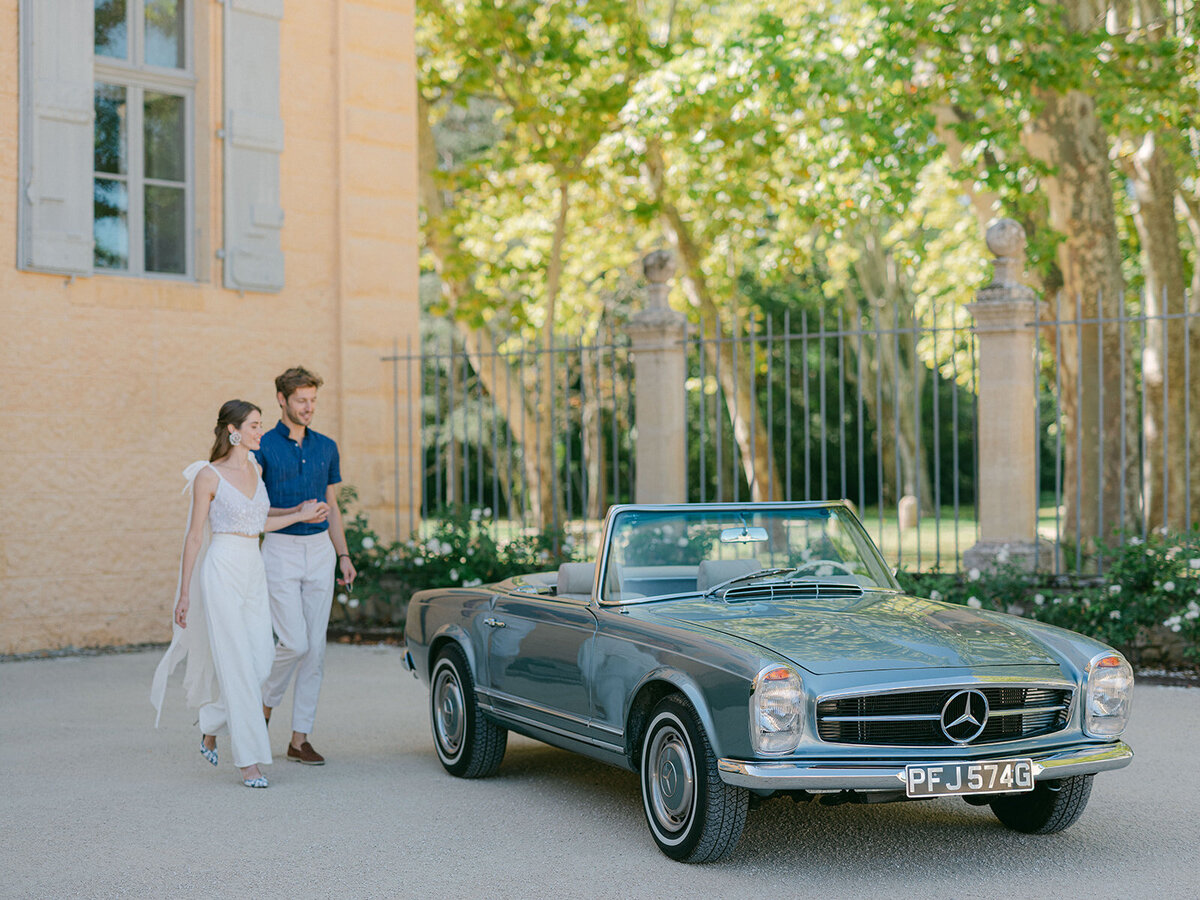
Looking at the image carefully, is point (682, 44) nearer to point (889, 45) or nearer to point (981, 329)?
point (889, 45)

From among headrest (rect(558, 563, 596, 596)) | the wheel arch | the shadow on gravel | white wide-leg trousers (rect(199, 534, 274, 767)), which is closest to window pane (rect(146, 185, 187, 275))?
white wide-leg trousers (rect(199, 534, 274, 767))

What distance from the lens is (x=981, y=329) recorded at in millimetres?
10648

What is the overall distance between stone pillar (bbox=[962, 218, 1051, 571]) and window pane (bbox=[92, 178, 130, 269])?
22.6ft

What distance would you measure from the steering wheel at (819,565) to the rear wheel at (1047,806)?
115cm

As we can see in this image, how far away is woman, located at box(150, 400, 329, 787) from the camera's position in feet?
21.4

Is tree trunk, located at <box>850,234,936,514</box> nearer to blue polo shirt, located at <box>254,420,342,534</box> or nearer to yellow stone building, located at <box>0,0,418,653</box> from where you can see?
yellow stone building, located at <box>0,0,418,653</box>

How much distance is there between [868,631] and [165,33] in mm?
9377

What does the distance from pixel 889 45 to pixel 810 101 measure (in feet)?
12.6

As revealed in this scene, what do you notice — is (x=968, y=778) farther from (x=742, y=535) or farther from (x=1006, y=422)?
(x=1006, y=422)

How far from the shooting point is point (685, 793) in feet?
16.4

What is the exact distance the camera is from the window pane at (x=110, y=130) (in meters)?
11.7

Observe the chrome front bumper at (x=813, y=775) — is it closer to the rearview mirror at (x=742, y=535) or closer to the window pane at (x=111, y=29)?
the rearview mirror at (x=742, y=535)

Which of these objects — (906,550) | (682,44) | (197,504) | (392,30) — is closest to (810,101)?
(682,44)

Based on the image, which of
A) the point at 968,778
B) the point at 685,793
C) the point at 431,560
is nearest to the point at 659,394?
the point at 431,560
